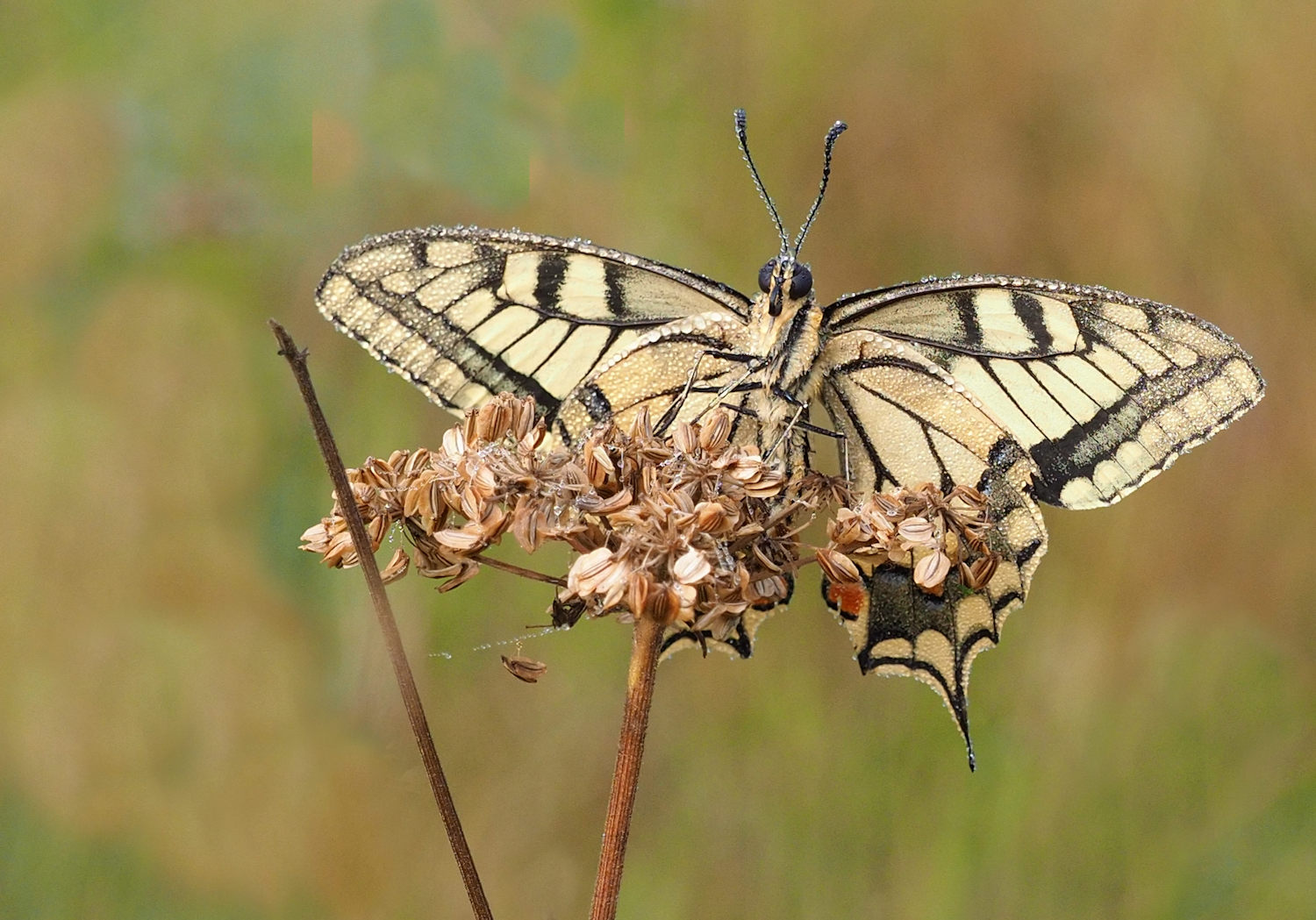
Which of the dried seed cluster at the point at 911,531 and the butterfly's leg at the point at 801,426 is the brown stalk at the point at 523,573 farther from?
the butterfly's leg at the point at 801,426

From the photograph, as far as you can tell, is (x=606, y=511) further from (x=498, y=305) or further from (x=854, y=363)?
(x=854, y=363)

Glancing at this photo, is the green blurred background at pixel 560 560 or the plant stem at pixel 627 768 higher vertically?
the green blurred background at pixel 560 560

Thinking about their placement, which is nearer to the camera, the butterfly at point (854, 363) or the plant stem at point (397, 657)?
the plant stem at point (397, 657)

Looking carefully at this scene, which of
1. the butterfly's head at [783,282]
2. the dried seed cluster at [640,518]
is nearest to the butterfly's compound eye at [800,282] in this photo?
the butterfly's head at [783,282]

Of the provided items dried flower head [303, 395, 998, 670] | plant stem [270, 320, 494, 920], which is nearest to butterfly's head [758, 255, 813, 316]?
dried flower head [303, 395, 998, 670]

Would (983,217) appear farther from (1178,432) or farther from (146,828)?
(146,828)
